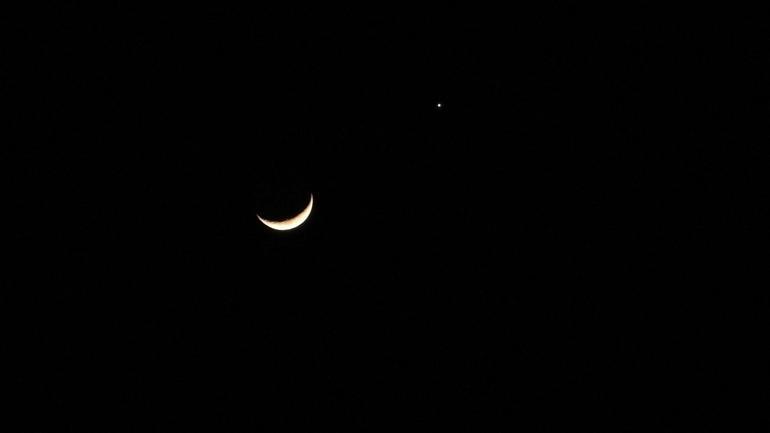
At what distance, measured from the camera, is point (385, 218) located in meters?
3.26

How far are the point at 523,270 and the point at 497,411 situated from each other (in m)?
0.95

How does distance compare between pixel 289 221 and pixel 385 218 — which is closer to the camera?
pixel 289 221

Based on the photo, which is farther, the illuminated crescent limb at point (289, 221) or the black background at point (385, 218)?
the illuminated crescent limb at point (289, 221)

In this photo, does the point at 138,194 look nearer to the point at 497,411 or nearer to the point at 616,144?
the point at 497,411

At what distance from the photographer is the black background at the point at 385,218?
2582mm

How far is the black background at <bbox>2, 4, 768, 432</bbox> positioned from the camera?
102 inches

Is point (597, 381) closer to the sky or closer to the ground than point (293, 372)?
closer to the ground

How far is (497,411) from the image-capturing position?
9.84ft

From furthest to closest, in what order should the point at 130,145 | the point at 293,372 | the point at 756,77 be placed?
the point at 293,372
the point at 130,145
the point at 756,77

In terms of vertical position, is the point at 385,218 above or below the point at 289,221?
above

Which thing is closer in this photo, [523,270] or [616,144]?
[616,144]

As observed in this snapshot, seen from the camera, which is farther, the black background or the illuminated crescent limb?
the illuminated crescent limb

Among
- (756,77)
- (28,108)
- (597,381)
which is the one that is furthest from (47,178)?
(756,77)

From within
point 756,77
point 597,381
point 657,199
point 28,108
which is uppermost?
point 28,108
